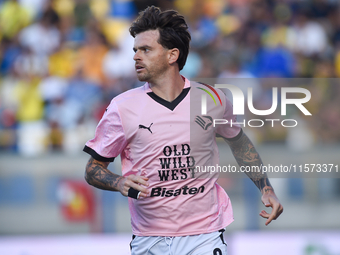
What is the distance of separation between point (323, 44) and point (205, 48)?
230 centimetres

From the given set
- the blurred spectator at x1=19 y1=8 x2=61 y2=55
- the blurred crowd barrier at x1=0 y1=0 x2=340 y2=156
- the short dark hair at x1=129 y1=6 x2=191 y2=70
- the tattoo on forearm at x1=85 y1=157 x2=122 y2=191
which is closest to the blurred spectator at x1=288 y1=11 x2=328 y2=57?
the blurred crowd barrier at x1=0 y1=0 x2=340 y2=156

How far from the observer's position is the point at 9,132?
22.5ft

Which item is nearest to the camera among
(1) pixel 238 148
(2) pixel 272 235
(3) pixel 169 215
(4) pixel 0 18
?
(3) pixel 169 215

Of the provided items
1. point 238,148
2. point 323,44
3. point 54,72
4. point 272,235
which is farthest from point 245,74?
point 238,148

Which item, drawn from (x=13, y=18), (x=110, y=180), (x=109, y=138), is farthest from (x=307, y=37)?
(x=110, y=180)

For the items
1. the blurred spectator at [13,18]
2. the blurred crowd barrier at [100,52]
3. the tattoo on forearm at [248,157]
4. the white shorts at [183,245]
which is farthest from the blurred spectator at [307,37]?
the white shorts at [183,245]

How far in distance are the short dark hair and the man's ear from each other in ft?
0.08

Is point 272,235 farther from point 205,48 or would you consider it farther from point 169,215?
point 205,48

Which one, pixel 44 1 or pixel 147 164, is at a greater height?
pixel 44 1

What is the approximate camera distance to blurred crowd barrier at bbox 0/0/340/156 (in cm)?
764

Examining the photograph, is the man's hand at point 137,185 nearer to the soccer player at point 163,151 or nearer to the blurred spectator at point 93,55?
the soccer player at point 163,151

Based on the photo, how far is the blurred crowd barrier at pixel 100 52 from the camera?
764 cm

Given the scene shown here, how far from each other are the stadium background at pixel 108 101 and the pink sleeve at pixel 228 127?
226 cm

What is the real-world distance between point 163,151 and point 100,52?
5933 millimetres
